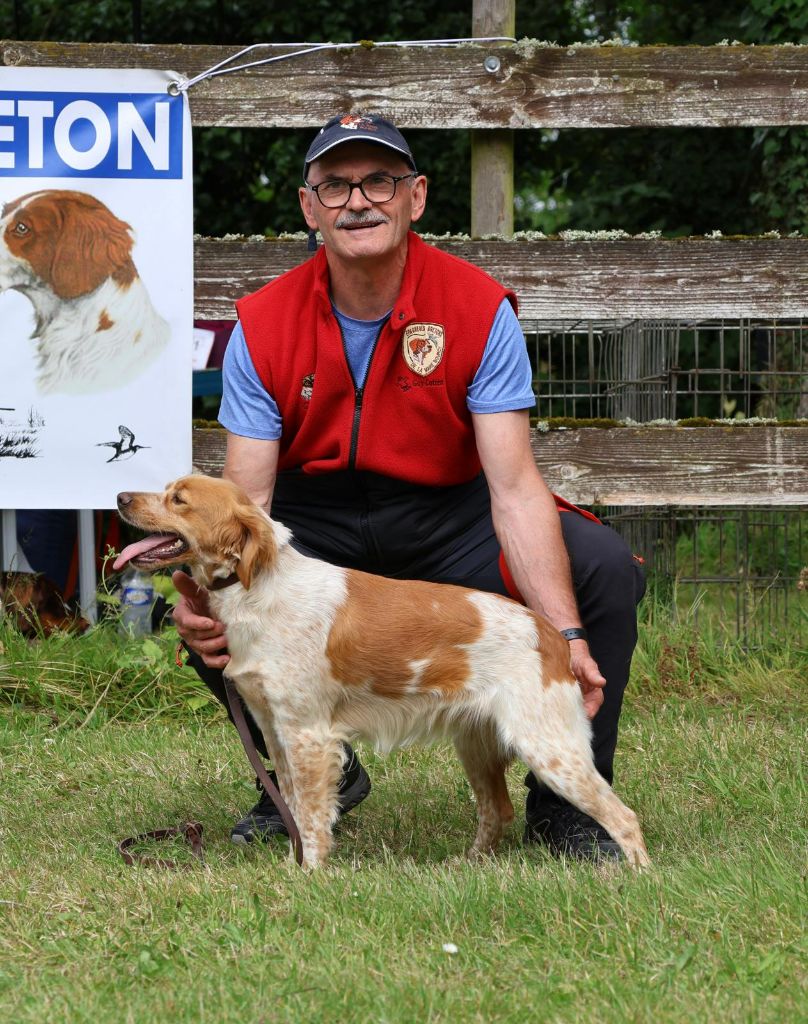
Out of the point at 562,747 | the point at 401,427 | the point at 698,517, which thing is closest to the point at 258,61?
the point at 401,427

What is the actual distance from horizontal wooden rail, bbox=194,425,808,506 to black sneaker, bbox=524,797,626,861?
1.67 metres

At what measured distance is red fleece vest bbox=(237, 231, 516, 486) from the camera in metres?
3.72

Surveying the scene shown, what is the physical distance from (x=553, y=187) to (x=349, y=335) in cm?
892

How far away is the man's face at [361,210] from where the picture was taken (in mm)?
3633

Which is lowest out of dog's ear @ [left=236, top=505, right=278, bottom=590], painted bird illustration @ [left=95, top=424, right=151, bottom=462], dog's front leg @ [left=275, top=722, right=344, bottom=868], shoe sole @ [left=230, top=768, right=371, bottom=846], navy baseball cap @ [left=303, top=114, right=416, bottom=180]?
shoe sole @ [left=230, top=768, right=371, bottom=846]

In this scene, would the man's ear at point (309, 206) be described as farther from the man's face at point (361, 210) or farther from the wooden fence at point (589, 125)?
the wooden fence at point (589, 125)

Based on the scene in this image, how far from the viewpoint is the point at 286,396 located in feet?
12.4

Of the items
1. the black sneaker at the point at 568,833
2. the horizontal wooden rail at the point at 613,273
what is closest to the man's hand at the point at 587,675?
the black sneaker at the point at 568,833

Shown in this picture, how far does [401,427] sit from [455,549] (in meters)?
0.39

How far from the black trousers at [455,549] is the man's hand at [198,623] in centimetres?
22

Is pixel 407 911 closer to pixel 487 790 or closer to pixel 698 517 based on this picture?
pixel 487 790

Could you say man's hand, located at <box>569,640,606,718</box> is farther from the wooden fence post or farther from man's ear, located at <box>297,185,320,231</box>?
the wooden fence post

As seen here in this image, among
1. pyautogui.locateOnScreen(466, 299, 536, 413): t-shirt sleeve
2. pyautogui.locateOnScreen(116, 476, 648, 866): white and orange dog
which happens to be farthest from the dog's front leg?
pyautogui.locateOnScreen(466, 299, 536, 413): t-shirt sleeve

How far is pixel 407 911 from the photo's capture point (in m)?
2.87
